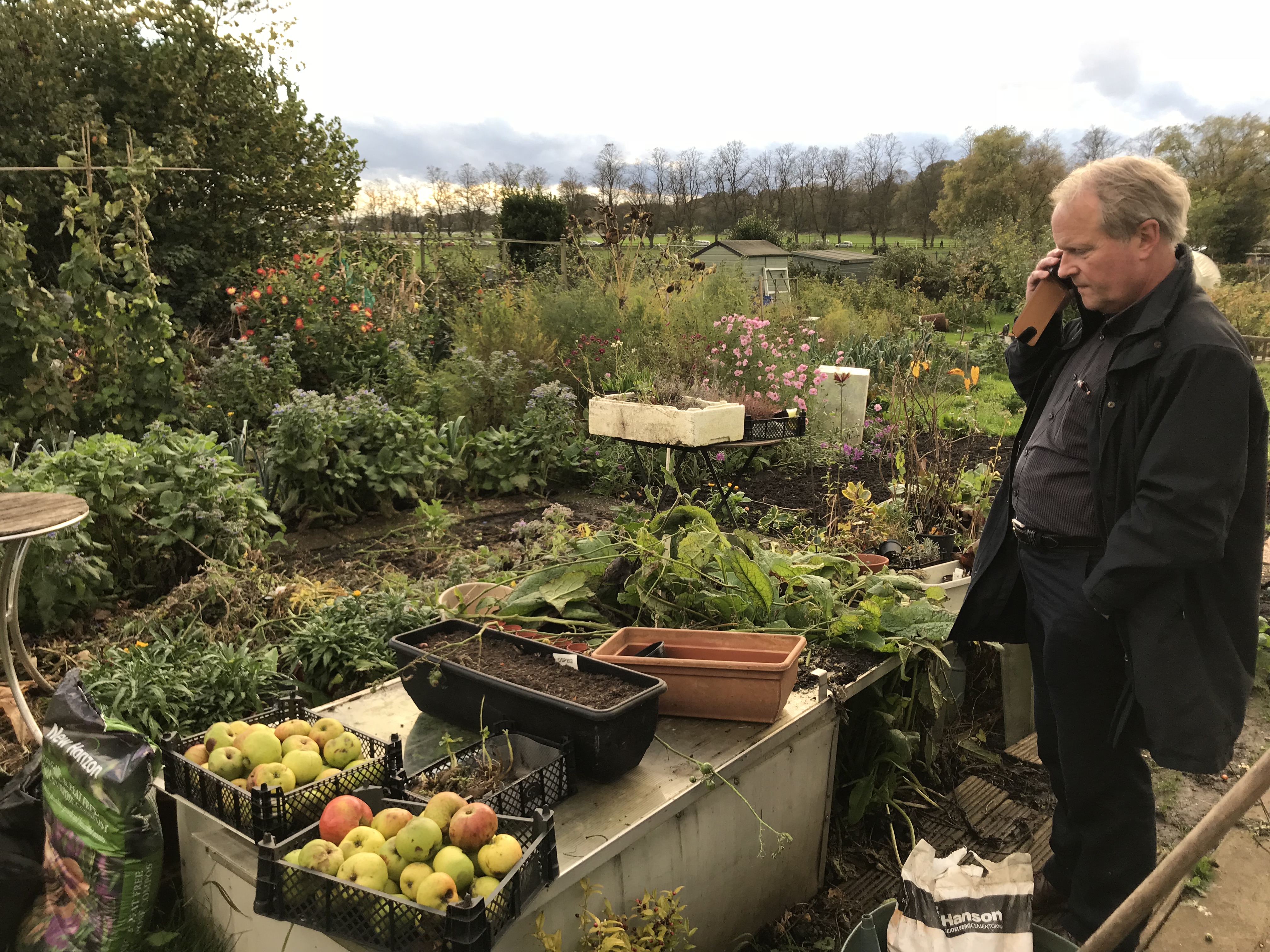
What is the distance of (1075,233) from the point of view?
201 cm

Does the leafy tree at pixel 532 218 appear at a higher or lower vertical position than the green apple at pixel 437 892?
higher

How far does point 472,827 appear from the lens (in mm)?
1606

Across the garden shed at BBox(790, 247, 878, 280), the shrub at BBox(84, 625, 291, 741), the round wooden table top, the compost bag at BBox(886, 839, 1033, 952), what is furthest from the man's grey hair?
the garden shed at BBox(790, 247, 878, 280)

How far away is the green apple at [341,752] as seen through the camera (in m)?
1.97

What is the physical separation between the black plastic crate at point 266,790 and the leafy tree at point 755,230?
23436mm

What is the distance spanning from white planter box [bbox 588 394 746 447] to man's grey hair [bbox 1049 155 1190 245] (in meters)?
3.10

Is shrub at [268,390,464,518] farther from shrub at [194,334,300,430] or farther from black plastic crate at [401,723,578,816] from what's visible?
black plastic crate at [401,723,578,816]

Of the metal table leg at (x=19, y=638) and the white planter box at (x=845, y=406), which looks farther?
the white planter box at (x=845, y=406)

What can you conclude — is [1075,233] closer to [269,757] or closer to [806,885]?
[806,885]

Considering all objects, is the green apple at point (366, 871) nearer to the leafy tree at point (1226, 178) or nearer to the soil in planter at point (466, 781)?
the soil in planter at point (466, 781)

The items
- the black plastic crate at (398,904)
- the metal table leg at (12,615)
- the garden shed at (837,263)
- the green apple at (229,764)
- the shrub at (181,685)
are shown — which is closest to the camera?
the black plastic crate at (398,904)

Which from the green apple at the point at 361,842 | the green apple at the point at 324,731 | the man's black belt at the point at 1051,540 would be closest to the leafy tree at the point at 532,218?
the man's black belt at the point at 1051,540

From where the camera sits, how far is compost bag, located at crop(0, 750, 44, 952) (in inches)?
79.0

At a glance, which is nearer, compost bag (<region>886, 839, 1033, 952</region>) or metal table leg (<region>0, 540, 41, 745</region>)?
compost bag (<region>886, 839, 1033, 952</region>)
